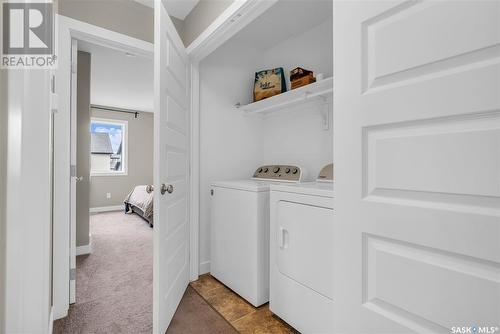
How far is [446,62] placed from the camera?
2.29 ft

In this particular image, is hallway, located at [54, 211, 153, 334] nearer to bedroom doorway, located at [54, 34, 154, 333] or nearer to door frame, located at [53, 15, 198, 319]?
bedroom doorway, located at [54, 34, 154, 333]

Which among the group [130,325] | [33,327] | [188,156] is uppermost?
[188,156]

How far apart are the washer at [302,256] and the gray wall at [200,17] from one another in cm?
139

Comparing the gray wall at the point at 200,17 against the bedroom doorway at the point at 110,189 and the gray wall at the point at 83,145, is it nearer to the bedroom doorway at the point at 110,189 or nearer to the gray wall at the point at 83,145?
the bedroom doorway at the point at 110,189

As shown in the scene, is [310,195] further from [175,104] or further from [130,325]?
[130,325]

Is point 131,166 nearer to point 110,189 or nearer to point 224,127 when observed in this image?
point 110,189

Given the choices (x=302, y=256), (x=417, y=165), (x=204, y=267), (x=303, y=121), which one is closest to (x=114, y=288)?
(x=204, y=267)

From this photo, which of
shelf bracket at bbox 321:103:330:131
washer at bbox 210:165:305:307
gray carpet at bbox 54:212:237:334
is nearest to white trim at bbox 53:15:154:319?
gray carpet at bbox 54:212:237:334

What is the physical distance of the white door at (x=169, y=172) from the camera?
4.72 feet

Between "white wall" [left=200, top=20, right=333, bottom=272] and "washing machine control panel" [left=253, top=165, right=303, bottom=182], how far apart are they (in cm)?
18

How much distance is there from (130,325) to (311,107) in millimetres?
2220

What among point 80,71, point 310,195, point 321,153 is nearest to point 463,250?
point 310,195

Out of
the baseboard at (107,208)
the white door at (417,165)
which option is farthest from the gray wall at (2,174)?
the baseboard at (107,208)

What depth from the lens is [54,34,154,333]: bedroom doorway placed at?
1.85m
